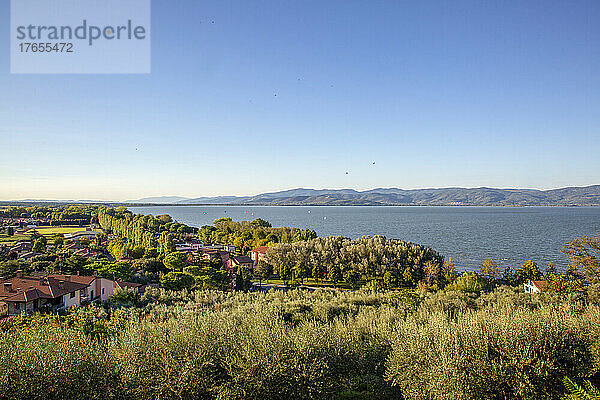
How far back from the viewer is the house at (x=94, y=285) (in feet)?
86.3

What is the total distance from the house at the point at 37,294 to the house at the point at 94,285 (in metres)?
0.88

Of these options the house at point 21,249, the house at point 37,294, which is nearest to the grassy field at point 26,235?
the house at point 21,249

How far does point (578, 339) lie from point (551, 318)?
78cm

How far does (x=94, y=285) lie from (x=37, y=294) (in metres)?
5.45

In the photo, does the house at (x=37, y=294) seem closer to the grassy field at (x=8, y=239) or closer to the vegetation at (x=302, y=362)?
the vegetation at (x=302, y=362)

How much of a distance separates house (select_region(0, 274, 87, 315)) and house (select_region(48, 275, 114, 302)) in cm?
88

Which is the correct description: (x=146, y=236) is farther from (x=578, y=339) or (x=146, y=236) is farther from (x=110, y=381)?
(x=578, y=339)

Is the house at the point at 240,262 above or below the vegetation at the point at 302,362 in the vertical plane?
below

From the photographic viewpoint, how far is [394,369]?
9578mm

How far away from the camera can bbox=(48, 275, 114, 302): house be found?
26.3m

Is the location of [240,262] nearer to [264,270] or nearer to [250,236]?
[264,270]

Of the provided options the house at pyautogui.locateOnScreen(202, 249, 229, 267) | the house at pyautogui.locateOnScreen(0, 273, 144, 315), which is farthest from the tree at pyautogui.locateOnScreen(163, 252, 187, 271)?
the house at pyautogui.locateOnScreen(0, 273, 144, 315)

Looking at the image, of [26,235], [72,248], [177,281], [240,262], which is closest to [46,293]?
[177,281]

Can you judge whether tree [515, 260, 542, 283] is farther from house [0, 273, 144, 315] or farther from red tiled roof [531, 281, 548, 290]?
house [0, 273, 144, 315]
